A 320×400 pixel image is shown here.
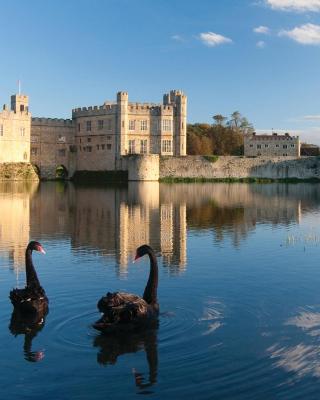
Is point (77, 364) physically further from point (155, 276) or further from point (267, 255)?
point (267, 255)

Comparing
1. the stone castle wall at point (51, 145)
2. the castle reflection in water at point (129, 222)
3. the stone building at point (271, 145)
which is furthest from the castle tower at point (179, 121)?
the castle reflection in water at point (129, 222)

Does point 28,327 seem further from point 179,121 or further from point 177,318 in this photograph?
point 179,121

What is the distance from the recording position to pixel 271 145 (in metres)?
100

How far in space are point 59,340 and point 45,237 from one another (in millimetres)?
11646

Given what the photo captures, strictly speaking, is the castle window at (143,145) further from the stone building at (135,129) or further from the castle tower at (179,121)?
the castle tower at (179,121)

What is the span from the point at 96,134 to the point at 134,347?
63797 millimetres

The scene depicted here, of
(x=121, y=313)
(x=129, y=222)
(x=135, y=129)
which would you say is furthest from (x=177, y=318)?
(x=135, y=129)

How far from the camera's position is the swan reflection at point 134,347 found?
811cm

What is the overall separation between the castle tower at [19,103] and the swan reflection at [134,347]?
65218mm

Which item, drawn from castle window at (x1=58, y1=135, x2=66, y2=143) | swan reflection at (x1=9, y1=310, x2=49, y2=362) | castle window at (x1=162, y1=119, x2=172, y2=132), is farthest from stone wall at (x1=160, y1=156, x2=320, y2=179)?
swan reflection at (x1=9, y1=310, x2=49, y2=362)

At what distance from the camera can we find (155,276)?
420 inches

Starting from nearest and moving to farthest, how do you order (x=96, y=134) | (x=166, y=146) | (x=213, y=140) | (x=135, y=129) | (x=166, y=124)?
(x=135, y=129)
(x=166, y=124)
(x=166, y=146)
(x=96, y=134)
(x=213, y=140)

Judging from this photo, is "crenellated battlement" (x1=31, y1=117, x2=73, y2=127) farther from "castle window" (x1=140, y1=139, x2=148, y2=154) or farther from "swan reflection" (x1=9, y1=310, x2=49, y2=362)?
"swan reflection" (x1=9, y1=310, x2=49, y2=362)

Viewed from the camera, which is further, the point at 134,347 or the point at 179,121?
the point at 179,121
